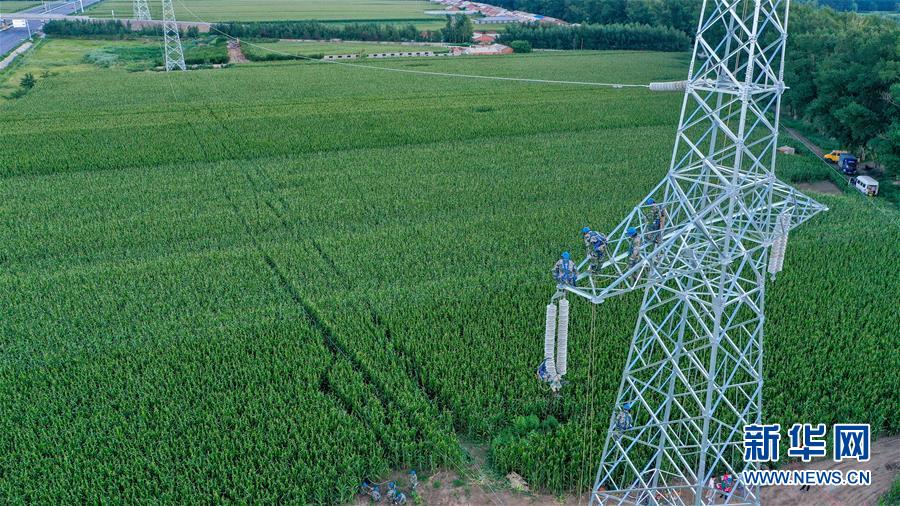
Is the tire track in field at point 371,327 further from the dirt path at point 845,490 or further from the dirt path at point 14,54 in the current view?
the dirt path at point 14,54

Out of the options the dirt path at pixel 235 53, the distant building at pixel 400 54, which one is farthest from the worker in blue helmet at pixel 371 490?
the distant building at pixel 400 54

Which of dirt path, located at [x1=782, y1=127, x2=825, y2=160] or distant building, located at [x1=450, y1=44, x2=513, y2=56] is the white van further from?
distant building, located at [x1=450, y1=44, x2=513, y2=56]

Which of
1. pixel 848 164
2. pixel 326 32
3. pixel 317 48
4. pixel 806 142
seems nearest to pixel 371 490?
pixel 848 164

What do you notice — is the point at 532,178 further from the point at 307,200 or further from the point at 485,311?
the point at 485,311

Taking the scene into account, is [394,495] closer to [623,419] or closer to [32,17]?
[623,419]

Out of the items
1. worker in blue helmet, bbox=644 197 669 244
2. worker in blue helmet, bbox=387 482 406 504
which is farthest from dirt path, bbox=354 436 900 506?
worker in blue helmet, bbox=644 197 669 244
